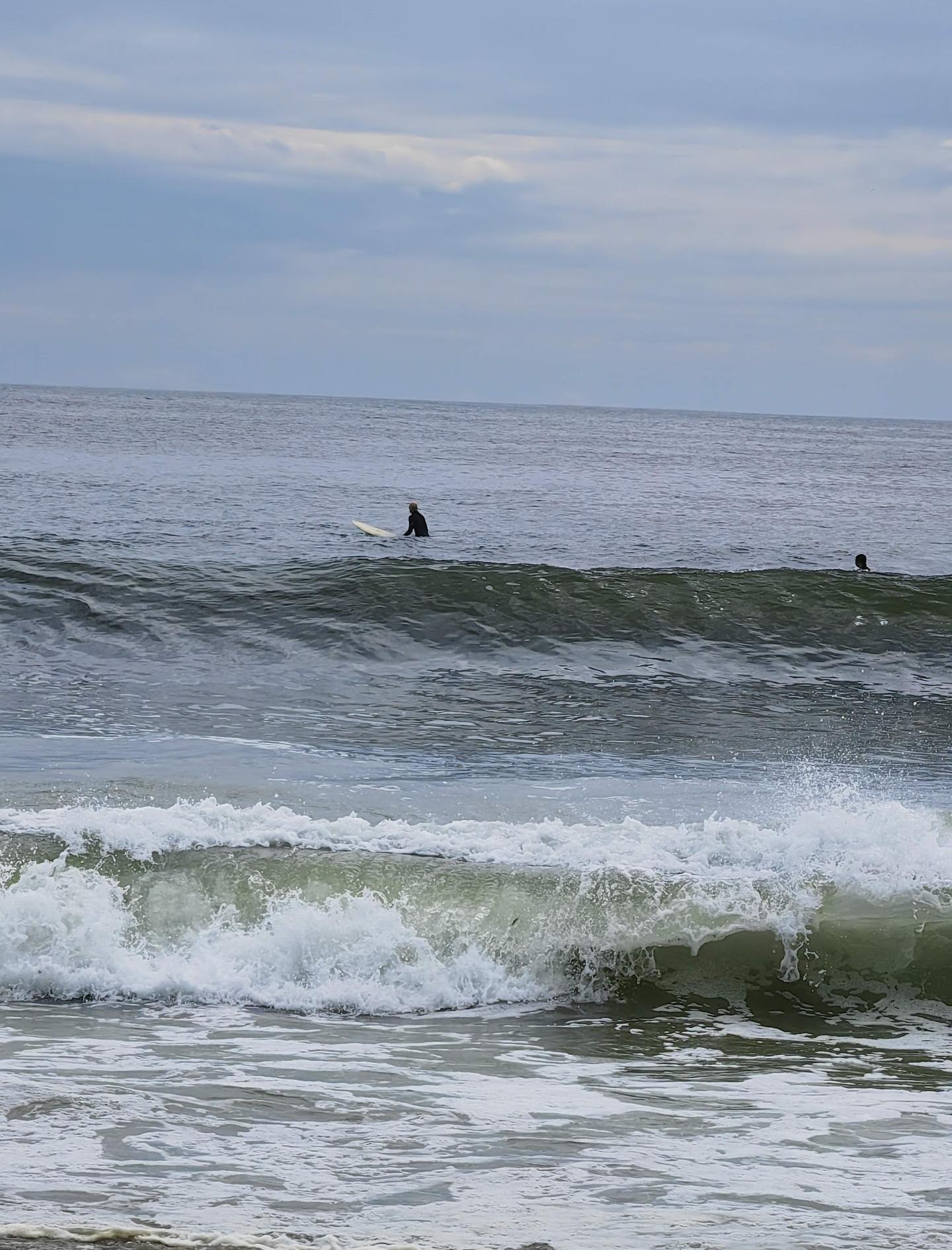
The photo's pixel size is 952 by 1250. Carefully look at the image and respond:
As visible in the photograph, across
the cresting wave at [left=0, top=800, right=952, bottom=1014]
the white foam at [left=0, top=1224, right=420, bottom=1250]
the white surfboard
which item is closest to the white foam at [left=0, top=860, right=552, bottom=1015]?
the cresting wave at [left=0, top=800, right=952, bottom=1014]

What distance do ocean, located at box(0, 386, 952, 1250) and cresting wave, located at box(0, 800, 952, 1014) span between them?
3 cm

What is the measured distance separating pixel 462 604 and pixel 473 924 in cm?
1258

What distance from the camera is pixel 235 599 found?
20734 millimetres

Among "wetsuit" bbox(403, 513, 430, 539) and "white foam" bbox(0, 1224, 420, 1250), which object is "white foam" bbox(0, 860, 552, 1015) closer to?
"white foam" bbox(0, 1224, 420, 1250)

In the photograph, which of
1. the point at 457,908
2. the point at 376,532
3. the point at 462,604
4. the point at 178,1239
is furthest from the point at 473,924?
the point at 376,532

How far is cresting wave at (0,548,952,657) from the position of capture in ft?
62.5

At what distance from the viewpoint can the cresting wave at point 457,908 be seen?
7.53 meters

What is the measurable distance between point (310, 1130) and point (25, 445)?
2611 inches

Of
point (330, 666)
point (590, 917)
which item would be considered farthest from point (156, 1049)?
point (330, 666)

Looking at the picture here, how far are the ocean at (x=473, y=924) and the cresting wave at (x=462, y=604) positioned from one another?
0.43ft

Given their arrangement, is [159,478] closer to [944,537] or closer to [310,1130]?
[944,537]

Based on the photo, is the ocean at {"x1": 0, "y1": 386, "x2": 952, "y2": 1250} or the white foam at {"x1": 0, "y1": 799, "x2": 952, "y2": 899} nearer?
the ocean at {"x1": 0, "y1": 386, "x2": 952, "y2": 1250}

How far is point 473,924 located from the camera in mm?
8031

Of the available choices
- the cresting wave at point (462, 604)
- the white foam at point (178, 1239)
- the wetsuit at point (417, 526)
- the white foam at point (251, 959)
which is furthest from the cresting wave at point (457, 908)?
the wetsuit at point (417, 526)
